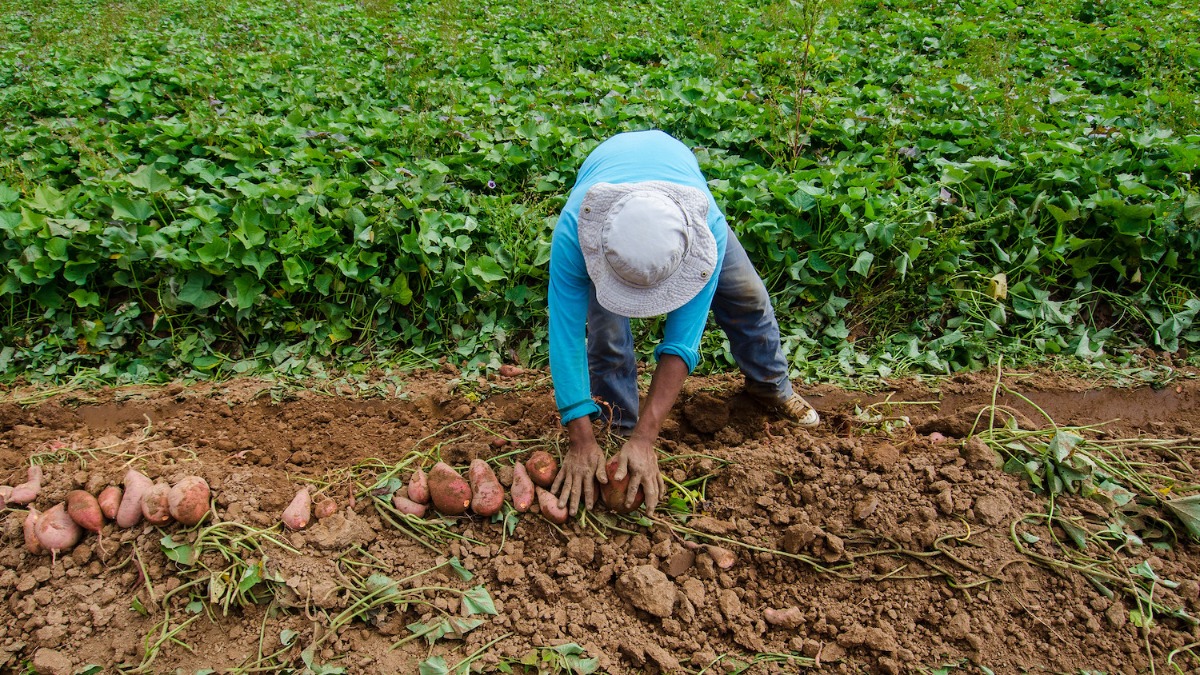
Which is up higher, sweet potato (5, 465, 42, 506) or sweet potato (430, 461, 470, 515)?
sweet potato (5, 465, 42, 506)

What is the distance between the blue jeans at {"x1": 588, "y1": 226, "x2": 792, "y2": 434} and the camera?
2484mm

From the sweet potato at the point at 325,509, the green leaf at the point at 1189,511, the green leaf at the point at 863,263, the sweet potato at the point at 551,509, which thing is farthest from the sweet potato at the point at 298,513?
the green leaf at the point at 1189,511

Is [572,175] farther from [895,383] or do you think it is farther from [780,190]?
[895,383]

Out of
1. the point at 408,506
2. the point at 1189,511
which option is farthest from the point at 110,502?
the point at 1189,511

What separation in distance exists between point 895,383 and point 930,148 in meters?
1.54

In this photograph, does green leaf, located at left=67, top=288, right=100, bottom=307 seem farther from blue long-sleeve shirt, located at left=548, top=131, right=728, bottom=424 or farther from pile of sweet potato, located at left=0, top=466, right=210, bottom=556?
blue long-sleeve shirt, located at left=548, top=131, right=728, bottom=424

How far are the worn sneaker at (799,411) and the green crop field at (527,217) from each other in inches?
15.7

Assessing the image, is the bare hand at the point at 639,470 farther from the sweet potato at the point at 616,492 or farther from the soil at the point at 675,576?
the soil at the point at 675,576

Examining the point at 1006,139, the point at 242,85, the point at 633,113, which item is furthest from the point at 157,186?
the point at 1006,139

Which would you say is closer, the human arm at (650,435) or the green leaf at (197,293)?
the human arm at (650,435)

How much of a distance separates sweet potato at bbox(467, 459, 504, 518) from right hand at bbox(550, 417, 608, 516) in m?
0.18

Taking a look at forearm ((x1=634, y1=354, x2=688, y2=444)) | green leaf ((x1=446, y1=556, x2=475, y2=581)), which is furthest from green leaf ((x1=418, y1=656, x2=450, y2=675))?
forearm ((x1=634, y1=354, x2=688, y2=444))

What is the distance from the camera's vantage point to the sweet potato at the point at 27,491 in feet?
7.70

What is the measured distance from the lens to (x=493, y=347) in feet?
11.2
